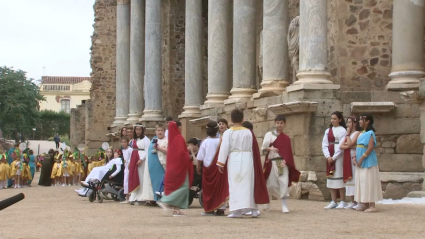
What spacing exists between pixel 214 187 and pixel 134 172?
11.7 ft

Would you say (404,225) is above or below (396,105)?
below

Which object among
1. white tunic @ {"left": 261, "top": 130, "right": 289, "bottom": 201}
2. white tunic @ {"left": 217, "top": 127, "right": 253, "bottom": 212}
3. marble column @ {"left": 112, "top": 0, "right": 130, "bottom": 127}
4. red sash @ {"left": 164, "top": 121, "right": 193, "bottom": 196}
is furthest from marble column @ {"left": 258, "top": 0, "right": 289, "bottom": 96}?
marble column @ {"left": 112, "top": 0, "right": 130, "bottom": 127}

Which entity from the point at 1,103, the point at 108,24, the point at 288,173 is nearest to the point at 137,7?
the point at 108,24

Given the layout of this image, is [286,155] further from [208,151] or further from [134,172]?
[134,172]

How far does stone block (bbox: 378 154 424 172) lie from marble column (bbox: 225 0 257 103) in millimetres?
5778

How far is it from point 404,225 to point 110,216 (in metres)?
4.48

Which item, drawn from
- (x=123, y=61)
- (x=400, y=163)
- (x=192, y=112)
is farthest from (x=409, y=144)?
(x=123, y=61)

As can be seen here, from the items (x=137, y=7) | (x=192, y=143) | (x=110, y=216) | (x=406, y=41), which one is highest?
(x=137, y=7)

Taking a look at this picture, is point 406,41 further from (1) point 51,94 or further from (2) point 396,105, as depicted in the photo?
(1) point 51,94

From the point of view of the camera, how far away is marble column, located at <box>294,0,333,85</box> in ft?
49.0

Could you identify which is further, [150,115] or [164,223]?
[150,115]

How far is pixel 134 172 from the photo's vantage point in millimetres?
14891

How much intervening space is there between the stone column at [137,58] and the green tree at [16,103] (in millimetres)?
28859

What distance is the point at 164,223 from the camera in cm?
1041
